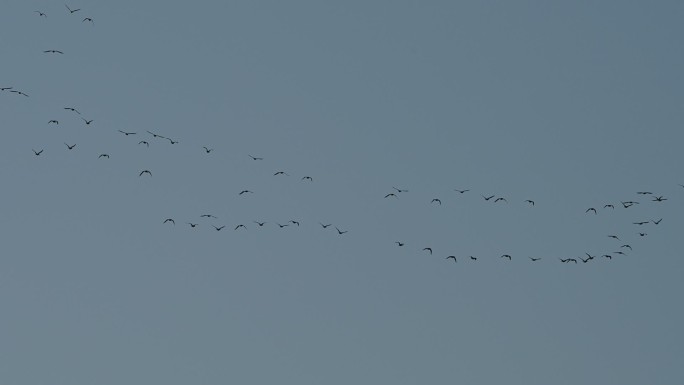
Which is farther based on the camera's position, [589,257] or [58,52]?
[589,257]

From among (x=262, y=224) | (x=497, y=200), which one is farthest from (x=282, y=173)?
(x=497, y=200)

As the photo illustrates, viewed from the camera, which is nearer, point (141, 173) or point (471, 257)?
point (141, 173)

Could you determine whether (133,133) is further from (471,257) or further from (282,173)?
(471,257)

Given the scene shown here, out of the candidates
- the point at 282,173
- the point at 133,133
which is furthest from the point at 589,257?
the point at 133,133

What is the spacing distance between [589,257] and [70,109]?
32284 mm

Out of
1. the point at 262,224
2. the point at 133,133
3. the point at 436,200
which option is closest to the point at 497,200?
the point at 436,200

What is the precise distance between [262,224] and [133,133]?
11.8 metres

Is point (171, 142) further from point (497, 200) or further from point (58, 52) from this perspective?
point (497, 200)

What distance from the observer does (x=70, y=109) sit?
14088 cm

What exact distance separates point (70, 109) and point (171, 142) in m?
6.03

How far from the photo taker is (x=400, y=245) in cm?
15012

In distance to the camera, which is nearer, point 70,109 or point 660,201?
point 70,109

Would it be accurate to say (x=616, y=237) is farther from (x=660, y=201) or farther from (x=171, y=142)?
(x=171, y=142)

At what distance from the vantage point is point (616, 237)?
145875mm
